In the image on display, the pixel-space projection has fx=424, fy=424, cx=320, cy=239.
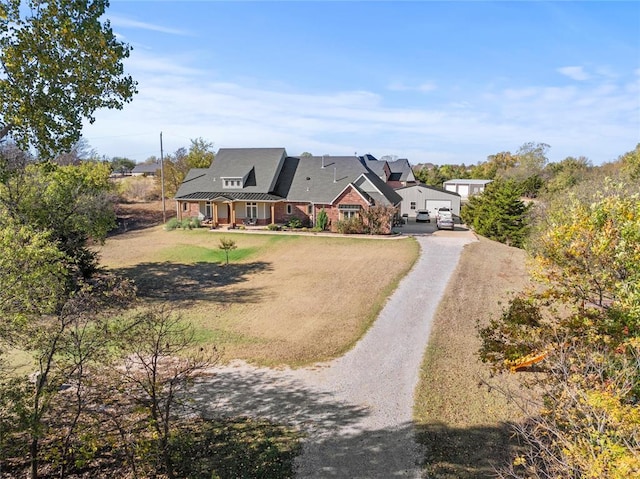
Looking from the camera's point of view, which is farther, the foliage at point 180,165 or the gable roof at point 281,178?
the foliage at point 180,165

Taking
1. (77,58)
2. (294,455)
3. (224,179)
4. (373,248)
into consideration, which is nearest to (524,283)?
(373,248)

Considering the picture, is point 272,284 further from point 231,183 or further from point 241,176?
point 231,183

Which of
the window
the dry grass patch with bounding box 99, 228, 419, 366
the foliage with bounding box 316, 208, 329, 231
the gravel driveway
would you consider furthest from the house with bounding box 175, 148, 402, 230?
the gravel driveway

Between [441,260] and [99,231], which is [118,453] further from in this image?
[441,260]

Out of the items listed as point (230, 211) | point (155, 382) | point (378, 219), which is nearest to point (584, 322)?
point (155, 382)

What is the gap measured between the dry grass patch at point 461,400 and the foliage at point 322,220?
17548mm

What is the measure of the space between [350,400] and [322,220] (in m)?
26.1

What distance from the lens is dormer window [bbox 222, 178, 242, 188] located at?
1580 inches

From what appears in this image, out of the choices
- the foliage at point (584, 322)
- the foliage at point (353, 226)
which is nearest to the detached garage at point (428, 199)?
the foliage at point (353, 226)

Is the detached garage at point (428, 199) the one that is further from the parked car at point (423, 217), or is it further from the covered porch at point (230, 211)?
the covered porch at point (230, 211)

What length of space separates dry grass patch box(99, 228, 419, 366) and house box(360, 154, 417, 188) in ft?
86.2

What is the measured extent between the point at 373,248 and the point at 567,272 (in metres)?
21.6

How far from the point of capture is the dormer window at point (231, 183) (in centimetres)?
4012

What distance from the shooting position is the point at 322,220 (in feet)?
120
